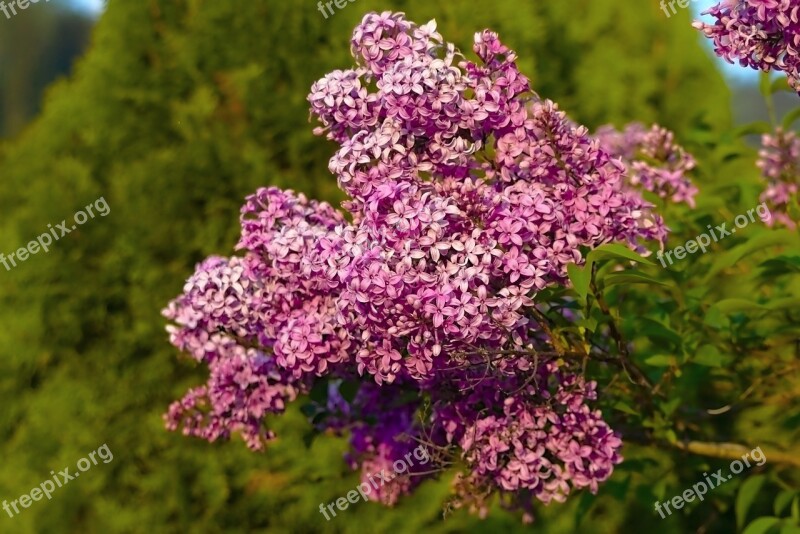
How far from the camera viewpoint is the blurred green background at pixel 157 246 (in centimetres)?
407

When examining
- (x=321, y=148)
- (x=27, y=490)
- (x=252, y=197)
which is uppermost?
(x=321, y=148)

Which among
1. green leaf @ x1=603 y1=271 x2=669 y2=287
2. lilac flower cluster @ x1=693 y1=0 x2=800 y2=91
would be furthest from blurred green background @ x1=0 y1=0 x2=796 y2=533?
lilac flower cluster @ x1=693 y1=0 x2=800 y2=91

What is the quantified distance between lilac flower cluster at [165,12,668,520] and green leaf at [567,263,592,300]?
0.06 meters

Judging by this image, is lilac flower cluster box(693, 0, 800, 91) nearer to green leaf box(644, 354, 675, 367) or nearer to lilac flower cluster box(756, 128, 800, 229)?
green leaf box(644, 354, 675, 367)

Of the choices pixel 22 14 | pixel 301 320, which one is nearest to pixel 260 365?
pixel 301 320

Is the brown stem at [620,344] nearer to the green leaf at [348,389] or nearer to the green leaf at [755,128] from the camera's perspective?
the green leaf at [348,389]

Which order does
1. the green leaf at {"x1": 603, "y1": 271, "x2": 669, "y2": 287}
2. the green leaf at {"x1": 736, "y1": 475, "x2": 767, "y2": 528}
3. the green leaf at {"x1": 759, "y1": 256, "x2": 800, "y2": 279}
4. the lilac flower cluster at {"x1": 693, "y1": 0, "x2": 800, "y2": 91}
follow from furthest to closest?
1. the green leaf at {"x1": 736, "y1": 475, "x2": 767, "y2": 528}
2. the green leaf at {"x1": 759, "y1": 256, "x2": 800, "y2": 279}
3. the green leaf at {"x1": 603, "y1": 271, "x2": 669, "y2": 287}
4. the lilac flower cluster at {"x1": 693, "y1": 0, "x2": 800, "y2": 91}

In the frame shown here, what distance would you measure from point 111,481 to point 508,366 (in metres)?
2.74

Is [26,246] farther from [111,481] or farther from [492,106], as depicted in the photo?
[492,106]

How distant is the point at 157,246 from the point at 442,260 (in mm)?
2611

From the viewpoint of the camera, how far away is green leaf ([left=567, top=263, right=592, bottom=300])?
1911 millimetres

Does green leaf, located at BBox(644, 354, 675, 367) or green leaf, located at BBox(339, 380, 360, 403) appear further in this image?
green leaf, located at BBox(644, 354, 675, 367)

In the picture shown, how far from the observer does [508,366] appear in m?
2.01

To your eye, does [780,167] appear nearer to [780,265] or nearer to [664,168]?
[664,168]
